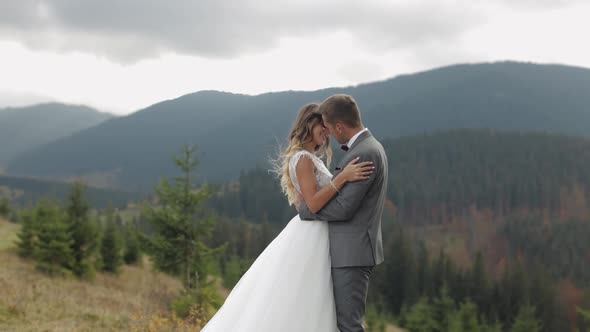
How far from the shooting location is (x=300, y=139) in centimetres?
421

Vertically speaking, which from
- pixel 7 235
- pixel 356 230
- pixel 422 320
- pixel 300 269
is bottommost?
pixel 422 320

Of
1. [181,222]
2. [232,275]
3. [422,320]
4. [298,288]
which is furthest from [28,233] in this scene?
[232,275]

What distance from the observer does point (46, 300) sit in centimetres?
1135

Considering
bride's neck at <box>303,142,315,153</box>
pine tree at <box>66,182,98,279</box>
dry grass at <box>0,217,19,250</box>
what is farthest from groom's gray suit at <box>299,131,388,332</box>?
dry grass at <box>0,217,19,250</box>

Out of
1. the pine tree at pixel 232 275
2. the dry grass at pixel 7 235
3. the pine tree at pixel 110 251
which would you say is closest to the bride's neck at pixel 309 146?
the dry grass at pixel 7 235

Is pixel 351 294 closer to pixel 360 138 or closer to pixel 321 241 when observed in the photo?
pixel 321 241

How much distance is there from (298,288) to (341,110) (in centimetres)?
148

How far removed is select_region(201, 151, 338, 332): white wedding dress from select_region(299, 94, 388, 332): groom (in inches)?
4.4

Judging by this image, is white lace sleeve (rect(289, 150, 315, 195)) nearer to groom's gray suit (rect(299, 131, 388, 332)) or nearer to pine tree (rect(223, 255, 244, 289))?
groom's gray suit (rect(299, 131, 388, 332))

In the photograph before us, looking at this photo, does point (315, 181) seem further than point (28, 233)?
No

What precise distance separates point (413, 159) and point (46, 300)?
18349 centimetres

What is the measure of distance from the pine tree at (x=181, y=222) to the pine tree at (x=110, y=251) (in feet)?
41.1

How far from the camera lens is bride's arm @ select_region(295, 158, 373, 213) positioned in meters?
3.73

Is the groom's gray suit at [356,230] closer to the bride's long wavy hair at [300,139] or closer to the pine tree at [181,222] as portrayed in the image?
the bride's long wavy hair at [300,139]
